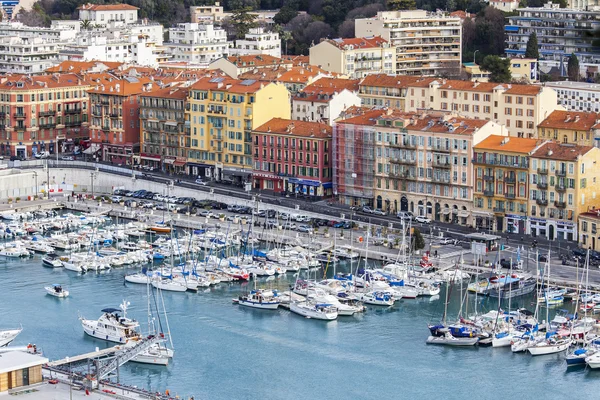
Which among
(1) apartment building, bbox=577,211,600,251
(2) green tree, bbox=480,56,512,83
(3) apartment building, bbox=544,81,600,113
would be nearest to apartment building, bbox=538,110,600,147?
(1) apartment building, bbox=577,211,600,251

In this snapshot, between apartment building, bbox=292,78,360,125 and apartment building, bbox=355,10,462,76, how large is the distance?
17248mm

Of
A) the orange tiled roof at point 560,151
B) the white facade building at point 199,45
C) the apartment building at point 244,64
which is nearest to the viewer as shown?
the orange tiled roof at point 560,151

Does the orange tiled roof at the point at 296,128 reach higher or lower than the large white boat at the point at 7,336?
higher

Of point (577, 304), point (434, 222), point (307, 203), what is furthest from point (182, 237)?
point (577, 304)

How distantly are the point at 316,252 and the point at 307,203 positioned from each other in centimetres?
732

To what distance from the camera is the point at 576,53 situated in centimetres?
9081

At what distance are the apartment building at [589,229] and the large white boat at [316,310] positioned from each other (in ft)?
39.8

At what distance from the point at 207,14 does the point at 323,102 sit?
154 feet

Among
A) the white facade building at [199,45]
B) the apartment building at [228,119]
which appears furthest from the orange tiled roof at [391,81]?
the white facade building at [199,45]

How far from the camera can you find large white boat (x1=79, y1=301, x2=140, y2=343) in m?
49.9

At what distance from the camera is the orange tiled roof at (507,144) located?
205 feet

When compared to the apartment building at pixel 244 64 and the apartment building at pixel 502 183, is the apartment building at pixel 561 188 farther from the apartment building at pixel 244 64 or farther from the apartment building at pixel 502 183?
the apartment building at pixel 244 64

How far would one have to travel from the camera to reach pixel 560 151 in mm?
61719

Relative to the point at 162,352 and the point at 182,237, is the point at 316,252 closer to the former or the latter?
the point at 182,237
